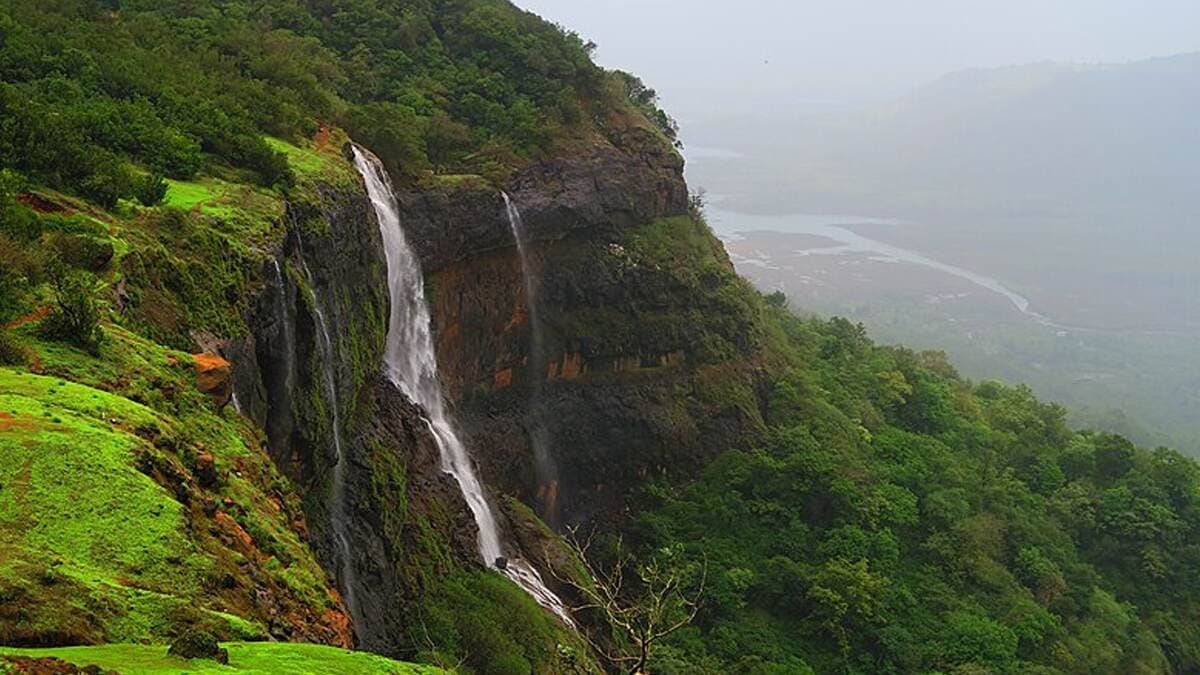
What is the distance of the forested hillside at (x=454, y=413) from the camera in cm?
783

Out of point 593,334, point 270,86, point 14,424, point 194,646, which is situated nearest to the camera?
point 194,646

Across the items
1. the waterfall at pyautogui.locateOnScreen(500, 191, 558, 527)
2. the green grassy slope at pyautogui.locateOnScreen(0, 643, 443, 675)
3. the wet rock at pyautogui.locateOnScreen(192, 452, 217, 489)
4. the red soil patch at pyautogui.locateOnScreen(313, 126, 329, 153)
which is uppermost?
the red soil patch at pyautogui.locateOnScreen(313, 126, 329, 153)

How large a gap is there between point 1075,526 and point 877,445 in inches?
319

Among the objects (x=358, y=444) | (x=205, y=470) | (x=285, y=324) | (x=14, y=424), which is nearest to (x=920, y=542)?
(x=358, y=444)

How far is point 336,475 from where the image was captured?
16.7 metres

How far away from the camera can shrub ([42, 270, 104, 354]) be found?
8.80 meters

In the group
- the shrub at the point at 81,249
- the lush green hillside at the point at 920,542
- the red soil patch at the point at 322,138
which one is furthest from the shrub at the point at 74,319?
the lush green hillside at the point at 920,542

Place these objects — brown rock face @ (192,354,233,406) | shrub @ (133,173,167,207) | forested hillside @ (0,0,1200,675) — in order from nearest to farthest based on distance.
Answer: forested hillside @ (0,0,1200,675) → brown rock face @ (192,354,233,406) → shrub @ (133,173,167,207)

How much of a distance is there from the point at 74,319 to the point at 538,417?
74.0ft

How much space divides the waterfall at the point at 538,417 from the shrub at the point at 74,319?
21.0 m

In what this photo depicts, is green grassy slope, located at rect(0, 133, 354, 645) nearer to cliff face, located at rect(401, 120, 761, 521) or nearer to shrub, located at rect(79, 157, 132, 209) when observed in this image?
shrub, located at rect(79, 157, 132, 209)

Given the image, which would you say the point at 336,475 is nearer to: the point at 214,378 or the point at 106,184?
the point at 106,184

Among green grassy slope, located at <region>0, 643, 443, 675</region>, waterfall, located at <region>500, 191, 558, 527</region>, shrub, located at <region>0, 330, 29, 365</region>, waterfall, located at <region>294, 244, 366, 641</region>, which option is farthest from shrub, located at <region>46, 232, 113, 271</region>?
waterfall, located at <region>500, 191, 558, 527</region>

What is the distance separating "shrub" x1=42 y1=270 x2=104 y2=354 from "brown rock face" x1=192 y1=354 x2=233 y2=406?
1184 millimetres
